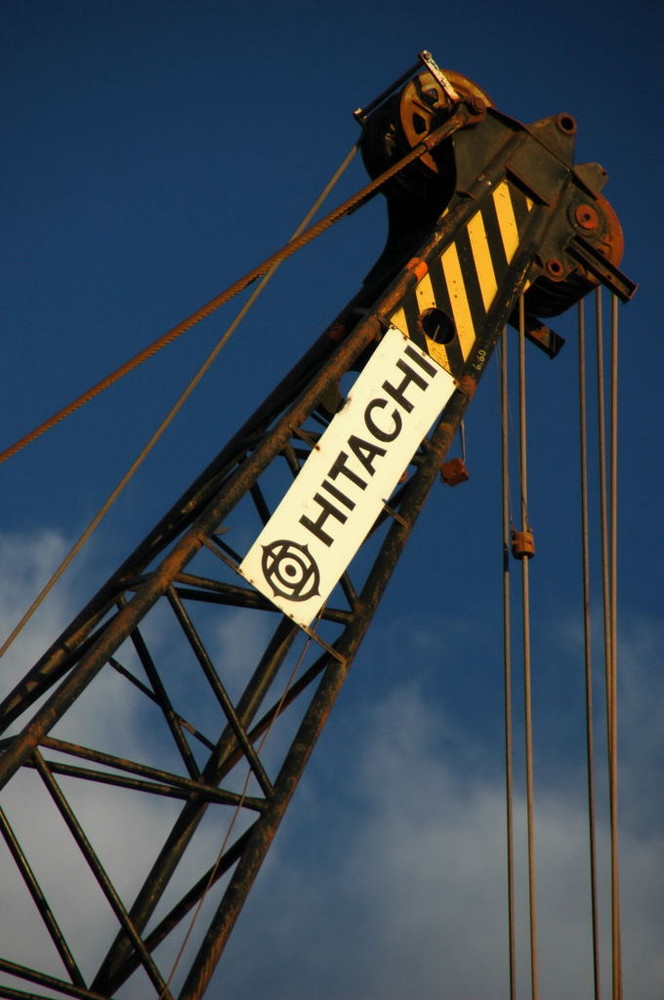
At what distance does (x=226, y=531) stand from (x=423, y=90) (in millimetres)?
4340

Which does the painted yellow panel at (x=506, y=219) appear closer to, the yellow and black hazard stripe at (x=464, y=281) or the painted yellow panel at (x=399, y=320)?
the yellow and black hazard stripe at (x=464, y=281)

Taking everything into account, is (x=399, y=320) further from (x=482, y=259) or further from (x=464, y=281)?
(x=482, y=259)

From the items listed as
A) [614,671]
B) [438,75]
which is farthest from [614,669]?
[438,75]

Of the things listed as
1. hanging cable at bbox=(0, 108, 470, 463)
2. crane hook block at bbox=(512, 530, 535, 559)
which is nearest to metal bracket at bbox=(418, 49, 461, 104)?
hanging cable at bbox=(0, 108, 470, 463)

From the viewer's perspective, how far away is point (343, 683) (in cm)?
938

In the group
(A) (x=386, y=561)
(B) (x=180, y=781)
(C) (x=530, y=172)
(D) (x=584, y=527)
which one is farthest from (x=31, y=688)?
(C) (x=530, y=172)

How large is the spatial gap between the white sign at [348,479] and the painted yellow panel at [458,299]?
1.34 ft

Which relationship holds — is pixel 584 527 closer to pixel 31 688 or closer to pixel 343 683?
pixel 343 683

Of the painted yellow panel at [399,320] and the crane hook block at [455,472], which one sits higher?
the painted yellow panel at [399,320]

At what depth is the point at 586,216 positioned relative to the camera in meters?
11.7

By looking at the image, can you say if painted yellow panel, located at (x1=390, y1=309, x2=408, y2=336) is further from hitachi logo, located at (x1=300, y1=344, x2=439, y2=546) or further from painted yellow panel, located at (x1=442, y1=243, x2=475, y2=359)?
painted yellow panel, located at (x1=442, y1=243, x2=475, y2=359)

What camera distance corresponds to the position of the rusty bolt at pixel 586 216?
1168 centimetres

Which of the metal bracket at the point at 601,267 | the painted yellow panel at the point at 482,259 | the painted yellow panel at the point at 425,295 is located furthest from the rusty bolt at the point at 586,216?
the painted yellow panel at the point at 425,295

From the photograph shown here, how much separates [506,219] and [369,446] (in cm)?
259
